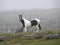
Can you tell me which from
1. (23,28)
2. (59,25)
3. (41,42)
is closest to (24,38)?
(41,42)

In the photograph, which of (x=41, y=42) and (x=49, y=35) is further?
(x=49, y=35)

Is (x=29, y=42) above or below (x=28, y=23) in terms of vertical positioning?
below

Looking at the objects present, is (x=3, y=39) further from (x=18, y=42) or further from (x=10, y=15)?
(x=10, y=15)

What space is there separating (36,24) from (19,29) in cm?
85

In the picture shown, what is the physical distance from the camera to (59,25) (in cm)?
602

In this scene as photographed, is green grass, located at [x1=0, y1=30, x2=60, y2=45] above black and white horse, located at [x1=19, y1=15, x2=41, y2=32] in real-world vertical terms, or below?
below

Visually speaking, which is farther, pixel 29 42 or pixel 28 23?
pixel 28 23

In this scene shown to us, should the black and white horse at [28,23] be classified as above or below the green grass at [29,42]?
above

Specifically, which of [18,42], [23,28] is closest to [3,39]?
[18,42]

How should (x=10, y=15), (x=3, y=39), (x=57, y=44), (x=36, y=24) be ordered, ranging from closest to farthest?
(x=57, y=44) → (x=3, y=39) → (x=36, y=24) → (x=10, y=15)

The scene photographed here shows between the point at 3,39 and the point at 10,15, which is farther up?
the point at 10,15

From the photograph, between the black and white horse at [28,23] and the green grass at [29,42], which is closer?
the green grass at [29,42]

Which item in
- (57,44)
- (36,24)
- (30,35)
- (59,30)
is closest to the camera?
(57,44)

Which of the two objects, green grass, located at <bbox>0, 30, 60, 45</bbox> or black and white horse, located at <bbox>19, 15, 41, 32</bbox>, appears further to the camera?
black and white horse, located at <bbox>19, 15, 41, 32</bbox>
